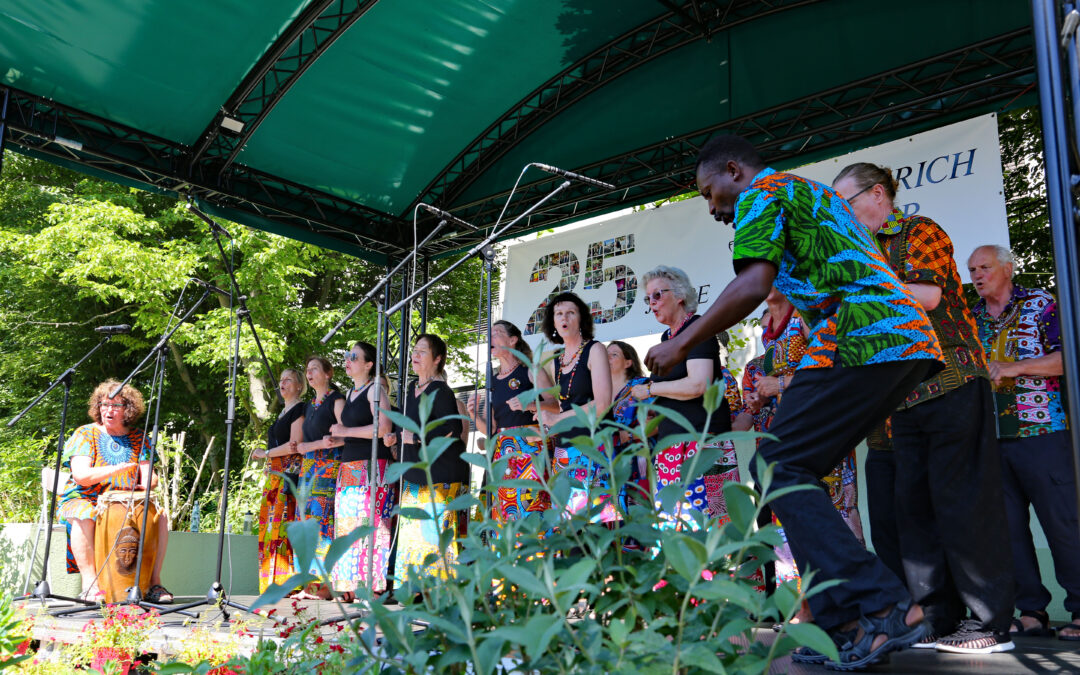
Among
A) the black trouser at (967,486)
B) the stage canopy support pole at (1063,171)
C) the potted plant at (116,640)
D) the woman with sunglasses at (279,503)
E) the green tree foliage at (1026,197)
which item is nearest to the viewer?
the stage canopy support pole at (1063,171)

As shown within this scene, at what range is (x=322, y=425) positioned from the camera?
220 inches

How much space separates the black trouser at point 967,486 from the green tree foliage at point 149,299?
7656mm

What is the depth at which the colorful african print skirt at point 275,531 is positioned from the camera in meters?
5.85

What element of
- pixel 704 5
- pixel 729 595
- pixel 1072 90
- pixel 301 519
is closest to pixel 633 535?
pixel 729 595

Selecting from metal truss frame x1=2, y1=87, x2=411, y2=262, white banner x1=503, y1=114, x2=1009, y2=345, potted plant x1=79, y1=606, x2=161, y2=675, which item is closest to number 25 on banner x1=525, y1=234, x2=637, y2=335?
white banner x1=503, y1=114, x2=1009, y2=345

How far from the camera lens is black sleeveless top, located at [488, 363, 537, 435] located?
4.58m

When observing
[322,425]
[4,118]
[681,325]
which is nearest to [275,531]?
[322,425]

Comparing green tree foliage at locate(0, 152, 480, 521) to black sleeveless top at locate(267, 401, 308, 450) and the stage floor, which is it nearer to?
black sleeveless top at locate(267, 401, 308, 450)

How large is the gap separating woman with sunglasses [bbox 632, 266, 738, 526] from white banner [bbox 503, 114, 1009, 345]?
1.70 metres

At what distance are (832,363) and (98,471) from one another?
15.3 ft

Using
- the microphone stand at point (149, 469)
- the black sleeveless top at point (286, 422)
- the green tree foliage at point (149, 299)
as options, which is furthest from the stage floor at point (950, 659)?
the green tree foliage at point (149, 299)

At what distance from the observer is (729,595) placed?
801 millimetres

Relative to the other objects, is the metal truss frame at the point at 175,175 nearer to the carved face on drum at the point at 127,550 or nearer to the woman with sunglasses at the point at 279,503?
the woman with sunglasses at the point at 279,503

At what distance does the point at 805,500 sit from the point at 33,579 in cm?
678
